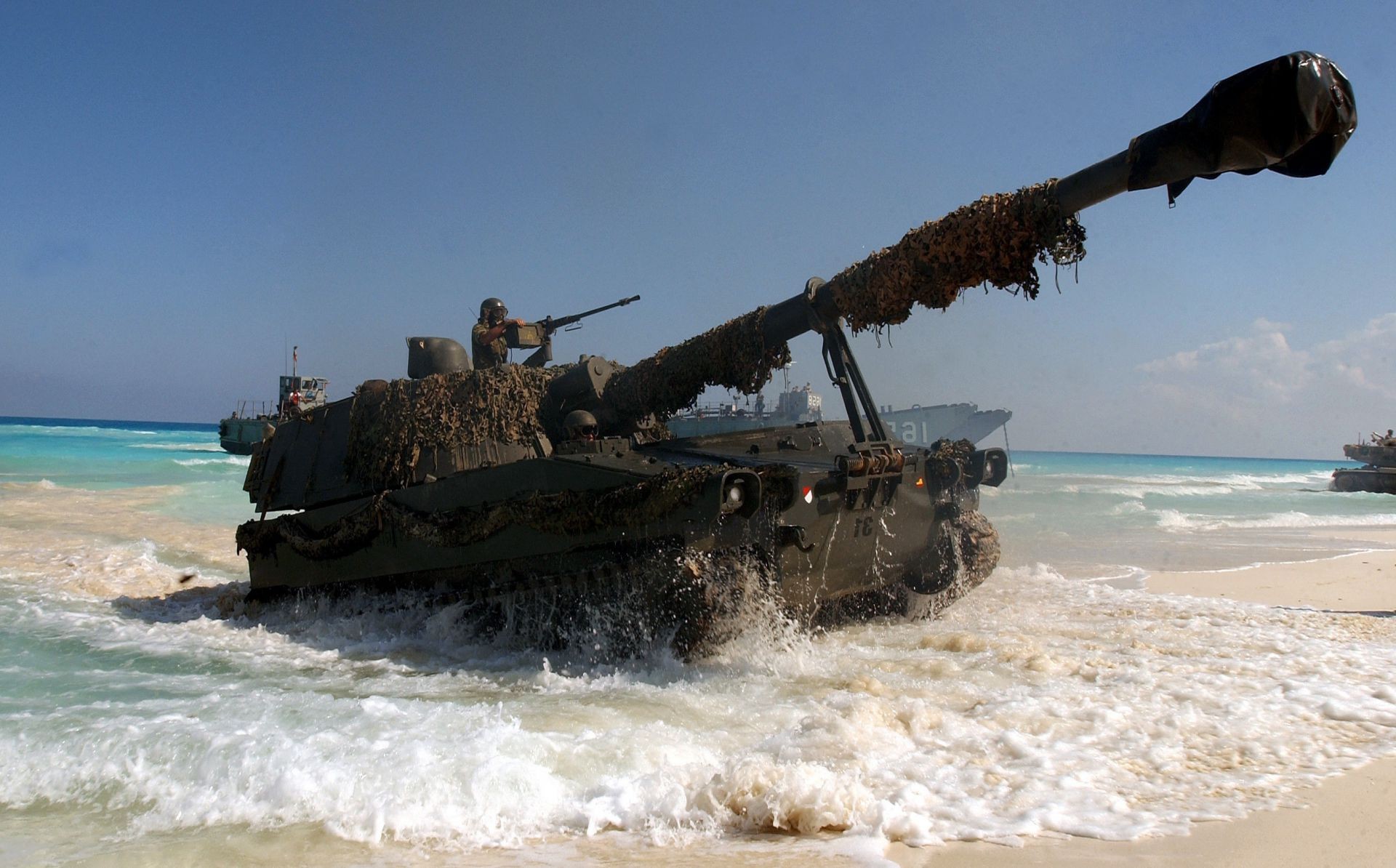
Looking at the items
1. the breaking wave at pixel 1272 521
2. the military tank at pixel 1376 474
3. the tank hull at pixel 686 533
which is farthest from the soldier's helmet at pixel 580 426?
the military tank at pixel 1376 474

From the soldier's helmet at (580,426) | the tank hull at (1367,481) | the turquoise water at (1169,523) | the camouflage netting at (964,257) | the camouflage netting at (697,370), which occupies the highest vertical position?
the camouflage netting at (964,257)

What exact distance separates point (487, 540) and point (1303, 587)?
9457mm

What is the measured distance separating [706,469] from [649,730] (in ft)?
5.23

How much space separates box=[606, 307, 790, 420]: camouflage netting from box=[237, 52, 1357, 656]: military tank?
0.06 feet

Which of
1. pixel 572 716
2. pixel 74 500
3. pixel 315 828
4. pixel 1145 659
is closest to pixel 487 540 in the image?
pixel 572 716

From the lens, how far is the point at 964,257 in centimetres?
580

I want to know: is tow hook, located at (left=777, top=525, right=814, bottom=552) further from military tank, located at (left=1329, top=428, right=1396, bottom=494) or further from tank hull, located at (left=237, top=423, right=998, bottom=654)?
military tank, located at (left=1329, top=428, right=1396, bottom=494)

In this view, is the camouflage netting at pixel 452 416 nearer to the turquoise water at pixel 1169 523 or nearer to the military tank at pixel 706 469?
the military tank at pixel 706 469

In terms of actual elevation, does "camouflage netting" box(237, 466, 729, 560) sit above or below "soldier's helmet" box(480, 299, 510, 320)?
below

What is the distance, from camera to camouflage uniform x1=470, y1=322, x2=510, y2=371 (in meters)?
10.0

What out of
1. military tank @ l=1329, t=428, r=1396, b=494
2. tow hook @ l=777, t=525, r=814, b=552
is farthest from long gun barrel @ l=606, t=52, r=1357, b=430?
military tank @ l=1329, t=428, r=1396, b=494

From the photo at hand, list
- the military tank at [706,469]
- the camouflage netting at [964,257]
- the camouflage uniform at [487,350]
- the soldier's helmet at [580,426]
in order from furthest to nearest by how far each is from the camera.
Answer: the camouflage uniform at [487,350], the soldier's helmet at [580,426], the camouflage netting at [964,257], the military tank at [706,469]

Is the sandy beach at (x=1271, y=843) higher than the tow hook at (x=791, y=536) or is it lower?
lower

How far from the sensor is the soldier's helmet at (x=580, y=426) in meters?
7.63
